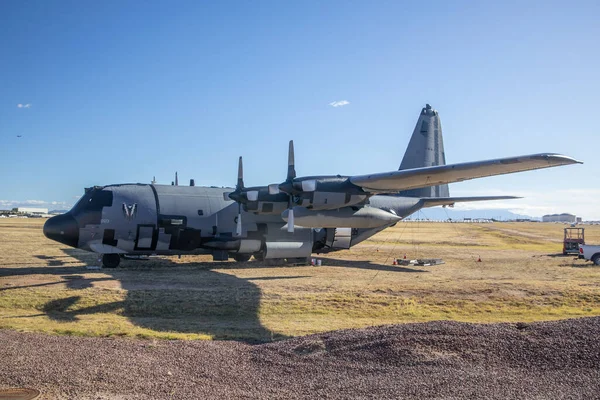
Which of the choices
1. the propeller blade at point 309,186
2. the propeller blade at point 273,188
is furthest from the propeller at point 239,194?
the propeller blade at point 309,186

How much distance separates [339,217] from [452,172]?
5.57 metres

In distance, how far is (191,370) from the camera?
976 cm

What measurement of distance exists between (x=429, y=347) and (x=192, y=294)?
36.3ft

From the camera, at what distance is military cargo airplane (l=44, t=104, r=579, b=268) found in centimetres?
2030

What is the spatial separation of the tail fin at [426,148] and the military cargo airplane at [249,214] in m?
2.02

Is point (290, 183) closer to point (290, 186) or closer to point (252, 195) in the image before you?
point (290, 186)

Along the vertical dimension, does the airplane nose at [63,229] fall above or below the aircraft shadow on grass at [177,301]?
above

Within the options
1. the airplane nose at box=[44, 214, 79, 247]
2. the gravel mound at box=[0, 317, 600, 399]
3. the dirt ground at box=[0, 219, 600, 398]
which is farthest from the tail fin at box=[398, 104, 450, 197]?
the gravel mound at box=[0, 317, 600, 399]

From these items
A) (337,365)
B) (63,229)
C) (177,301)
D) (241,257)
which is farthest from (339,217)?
(63,229)

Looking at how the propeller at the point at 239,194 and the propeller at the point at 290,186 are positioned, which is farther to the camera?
the propeller at the point at 239,194

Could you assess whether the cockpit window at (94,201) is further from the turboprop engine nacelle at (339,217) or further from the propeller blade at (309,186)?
the propeller blade at (309,186)

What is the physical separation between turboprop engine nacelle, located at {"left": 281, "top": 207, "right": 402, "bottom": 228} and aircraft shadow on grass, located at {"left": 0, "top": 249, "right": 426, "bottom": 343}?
360 cm

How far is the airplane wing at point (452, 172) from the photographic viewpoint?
15272 millimetres

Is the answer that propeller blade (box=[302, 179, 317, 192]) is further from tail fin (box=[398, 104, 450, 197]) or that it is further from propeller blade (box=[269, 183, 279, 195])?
tail fin (box=[398, 104, 450, 197])
